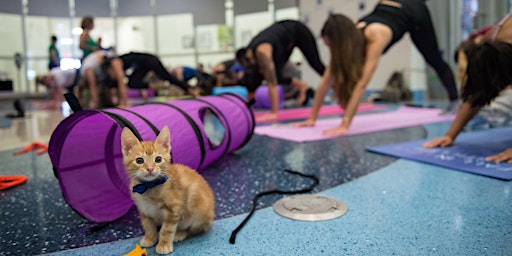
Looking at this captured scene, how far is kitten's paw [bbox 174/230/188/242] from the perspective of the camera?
1037 mm

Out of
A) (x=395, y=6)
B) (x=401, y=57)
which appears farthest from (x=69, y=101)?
(x=401, y=57)

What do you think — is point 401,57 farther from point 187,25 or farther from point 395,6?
point 187,25

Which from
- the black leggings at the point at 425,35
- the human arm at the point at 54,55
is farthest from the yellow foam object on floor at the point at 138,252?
the human arm at the point at 54,55

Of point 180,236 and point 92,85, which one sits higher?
point 92,85

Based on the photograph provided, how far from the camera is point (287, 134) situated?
2.80 m

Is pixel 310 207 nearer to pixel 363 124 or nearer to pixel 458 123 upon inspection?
pixel 458 123

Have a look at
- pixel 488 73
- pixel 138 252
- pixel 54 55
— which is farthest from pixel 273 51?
pixel 54 55

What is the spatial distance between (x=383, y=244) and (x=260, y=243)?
33cm

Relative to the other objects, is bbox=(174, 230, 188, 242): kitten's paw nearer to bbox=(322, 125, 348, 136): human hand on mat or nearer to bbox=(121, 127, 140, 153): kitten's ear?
bbox=(121, 127, 140, 153): kitten's ear

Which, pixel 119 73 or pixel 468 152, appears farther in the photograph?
pixel 119 73

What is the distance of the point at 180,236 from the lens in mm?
1046

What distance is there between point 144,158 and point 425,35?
3.03 metres

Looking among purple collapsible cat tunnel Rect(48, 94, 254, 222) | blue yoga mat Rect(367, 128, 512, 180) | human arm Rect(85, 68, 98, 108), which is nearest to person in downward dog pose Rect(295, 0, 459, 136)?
blue yoga mat Rect(367, 128, 512, 180)

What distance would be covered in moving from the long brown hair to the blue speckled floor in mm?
904
